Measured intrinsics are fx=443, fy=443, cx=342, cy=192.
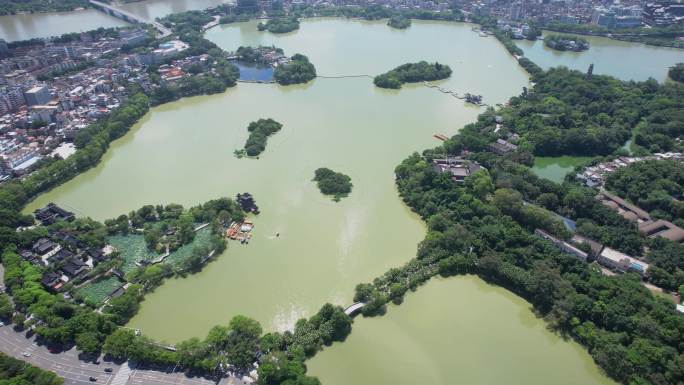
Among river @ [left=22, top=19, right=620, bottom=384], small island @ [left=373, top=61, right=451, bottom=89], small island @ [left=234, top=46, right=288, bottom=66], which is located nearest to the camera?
river @ [left=22, top=19, right=620, bottom=384]

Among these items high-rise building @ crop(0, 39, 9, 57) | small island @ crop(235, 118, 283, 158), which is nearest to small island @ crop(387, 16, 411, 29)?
small island @ crop(235, 118, 283, 158)

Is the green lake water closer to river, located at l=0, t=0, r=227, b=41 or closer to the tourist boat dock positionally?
the tourist boat dock

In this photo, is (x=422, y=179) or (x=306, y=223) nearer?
(x=306, y=223)

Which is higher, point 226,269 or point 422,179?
point 422,179

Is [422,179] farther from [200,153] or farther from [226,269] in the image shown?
[200,153]

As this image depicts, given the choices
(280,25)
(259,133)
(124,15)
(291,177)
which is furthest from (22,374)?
(124,15)

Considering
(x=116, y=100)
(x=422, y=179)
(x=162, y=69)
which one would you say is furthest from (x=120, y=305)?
(x=162, y=69)

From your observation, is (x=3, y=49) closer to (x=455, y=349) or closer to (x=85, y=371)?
(x=85, y=371)
